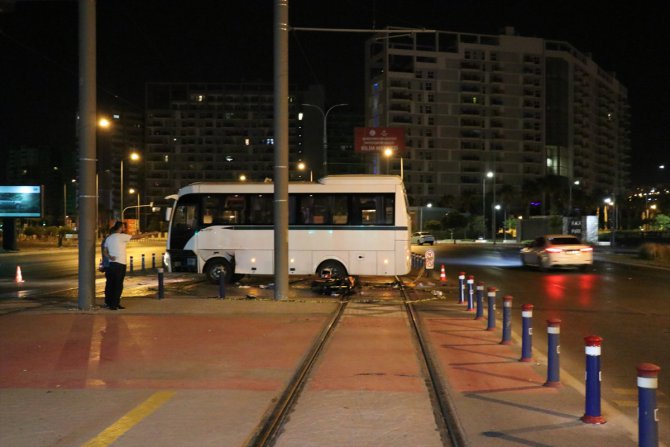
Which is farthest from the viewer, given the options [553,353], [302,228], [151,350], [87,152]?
[302,228]

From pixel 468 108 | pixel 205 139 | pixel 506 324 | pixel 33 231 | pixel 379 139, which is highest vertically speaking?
pixel 468 108

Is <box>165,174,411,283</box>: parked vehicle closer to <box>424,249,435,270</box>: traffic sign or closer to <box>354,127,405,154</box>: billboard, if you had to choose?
<box>424,249,435,270</box>: traffic sign

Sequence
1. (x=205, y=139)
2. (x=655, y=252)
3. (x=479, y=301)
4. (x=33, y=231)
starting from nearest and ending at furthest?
(x=479, y=301) → (x=655, y=252) → (x=33, y=231) → (x=205, y=139)

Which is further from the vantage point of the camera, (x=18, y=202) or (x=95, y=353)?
(x=18, y=202)

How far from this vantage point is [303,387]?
797 cm

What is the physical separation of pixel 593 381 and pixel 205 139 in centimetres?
15835

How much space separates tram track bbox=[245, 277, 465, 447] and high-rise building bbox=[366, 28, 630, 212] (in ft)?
375

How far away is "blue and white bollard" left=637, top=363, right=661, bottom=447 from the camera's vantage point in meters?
5.17

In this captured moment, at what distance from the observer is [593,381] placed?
638cm

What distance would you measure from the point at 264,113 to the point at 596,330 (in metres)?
152

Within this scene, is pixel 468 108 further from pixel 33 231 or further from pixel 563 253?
pixel 563 253

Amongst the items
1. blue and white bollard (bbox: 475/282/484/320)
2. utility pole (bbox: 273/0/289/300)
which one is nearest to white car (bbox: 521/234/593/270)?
utility pole (bbox: 273/0/289/300)

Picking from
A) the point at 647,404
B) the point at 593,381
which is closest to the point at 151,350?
the point at 593,381

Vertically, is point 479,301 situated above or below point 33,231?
below
